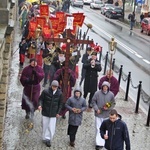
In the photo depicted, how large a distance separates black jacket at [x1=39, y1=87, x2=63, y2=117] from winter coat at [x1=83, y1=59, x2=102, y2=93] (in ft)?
8.76

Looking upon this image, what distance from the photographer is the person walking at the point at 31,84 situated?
10.8 meters

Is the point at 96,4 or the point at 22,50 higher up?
the point at 22,50

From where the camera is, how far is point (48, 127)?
386 inches

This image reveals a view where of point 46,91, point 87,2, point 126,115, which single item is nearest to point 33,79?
point 46,91

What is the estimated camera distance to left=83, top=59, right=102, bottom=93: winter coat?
12062 mm

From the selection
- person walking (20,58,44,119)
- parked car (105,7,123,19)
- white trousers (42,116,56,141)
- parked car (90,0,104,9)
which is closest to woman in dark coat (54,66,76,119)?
person walking (20,58,44,119)

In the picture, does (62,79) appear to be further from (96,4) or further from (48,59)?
(96,4)

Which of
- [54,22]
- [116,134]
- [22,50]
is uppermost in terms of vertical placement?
[54,22]

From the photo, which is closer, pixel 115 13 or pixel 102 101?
pixel 102 101

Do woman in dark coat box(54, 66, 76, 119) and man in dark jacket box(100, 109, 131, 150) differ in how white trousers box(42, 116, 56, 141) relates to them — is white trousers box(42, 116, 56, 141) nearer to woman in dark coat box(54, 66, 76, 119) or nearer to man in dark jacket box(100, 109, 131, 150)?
woman in dark coat box(54, 66, 76, 119)

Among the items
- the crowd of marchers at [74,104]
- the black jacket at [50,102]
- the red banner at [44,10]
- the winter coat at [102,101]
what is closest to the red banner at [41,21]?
the red banner at [44,10]

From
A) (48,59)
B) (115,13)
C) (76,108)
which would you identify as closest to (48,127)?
(76,108)

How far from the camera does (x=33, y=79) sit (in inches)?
426

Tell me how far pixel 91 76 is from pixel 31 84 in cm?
208
